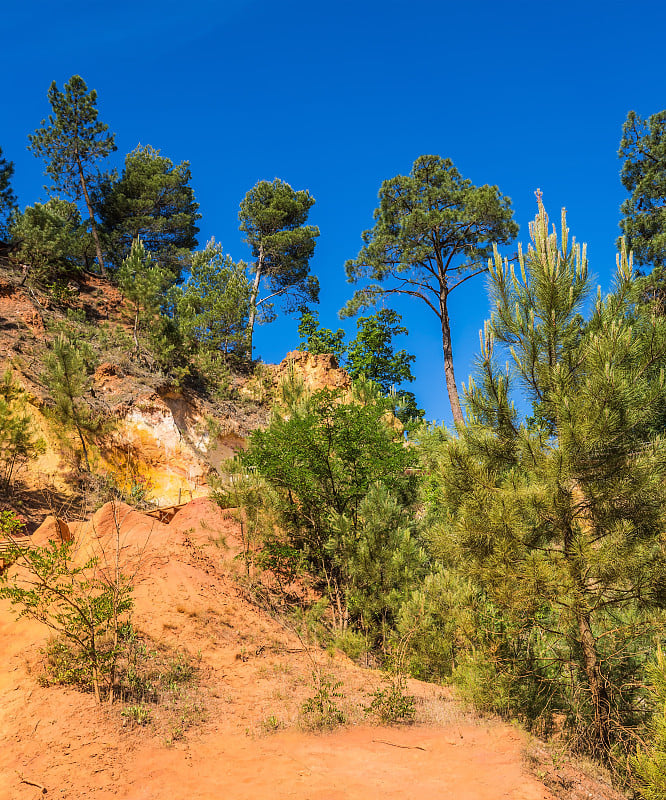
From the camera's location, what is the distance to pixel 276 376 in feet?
76.8

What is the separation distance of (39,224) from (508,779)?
22379 mm

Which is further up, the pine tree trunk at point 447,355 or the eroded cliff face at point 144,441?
the pine tree trunk at point 447,355

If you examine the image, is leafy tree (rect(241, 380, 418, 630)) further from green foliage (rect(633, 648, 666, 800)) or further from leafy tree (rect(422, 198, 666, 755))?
green foliage (rect(633, 648, 666, 800))

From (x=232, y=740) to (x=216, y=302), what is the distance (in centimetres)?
1789

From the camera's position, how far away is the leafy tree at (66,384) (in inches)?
530

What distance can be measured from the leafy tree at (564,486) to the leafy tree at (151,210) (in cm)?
2252

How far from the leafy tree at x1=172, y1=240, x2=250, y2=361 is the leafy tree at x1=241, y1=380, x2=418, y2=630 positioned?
10387 millimetres

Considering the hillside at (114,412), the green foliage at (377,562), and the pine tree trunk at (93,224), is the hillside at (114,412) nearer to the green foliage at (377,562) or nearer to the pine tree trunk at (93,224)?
the pine tree trunk at (93,224)

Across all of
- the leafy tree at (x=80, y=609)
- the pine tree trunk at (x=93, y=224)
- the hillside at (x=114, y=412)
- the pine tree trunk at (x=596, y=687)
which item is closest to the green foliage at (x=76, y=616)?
the leafy tree at (x=80, y=609)

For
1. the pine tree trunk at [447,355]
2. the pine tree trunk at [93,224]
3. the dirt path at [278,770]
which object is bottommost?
the dirt path at [278,770]

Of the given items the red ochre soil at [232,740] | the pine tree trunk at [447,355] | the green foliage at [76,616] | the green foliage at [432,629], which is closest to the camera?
the red ochre soil at [232,740]

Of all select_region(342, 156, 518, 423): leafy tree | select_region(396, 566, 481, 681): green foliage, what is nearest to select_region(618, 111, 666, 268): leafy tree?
select_region(342, 156, 518, 423): leafy tree

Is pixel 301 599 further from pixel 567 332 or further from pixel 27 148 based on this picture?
pixel 27 148

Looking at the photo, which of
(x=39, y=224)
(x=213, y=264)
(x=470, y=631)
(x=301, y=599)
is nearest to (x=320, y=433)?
(x=301, y=599)
